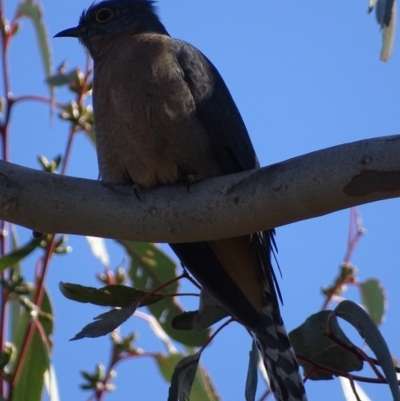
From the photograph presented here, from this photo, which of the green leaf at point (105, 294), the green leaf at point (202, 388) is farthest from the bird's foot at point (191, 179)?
the green leaf at point (202, 388)

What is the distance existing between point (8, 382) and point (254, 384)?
1098 mm

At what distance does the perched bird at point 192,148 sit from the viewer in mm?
3994

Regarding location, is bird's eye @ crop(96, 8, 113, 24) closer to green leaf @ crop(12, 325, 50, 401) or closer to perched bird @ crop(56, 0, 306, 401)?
perched bird @ crop(56, 0, 306, 401)

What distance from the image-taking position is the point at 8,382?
3.55 meters

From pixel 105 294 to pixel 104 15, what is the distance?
7.55 feet

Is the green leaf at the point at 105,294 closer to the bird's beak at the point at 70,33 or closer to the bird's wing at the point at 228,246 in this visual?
the bird's wing at the point at 228,246

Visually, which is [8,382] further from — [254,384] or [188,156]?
[188,156]

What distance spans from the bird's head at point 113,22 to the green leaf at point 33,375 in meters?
2.03

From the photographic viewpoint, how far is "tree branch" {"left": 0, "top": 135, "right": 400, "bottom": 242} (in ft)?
9.34

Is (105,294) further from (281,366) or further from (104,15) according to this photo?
(104,15)

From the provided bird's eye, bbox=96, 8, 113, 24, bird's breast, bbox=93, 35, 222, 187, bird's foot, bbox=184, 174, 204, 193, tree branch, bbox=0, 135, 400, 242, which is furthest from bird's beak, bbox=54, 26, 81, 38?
tree branch, bbox=0, 135, 400, 242

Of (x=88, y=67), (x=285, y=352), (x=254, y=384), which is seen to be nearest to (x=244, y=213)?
(x=254, y=384)

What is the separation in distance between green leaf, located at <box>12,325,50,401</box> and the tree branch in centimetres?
110

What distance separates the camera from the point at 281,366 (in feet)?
12.8
